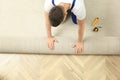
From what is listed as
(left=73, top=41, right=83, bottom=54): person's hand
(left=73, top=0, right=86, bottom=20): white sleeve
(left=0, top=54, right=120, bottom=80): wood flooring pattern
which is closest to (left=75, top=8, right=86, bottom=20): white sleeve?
(left=73, top=0, right=86, bottom=20): white sleeve

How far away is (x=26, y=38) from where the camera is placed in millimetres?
1274

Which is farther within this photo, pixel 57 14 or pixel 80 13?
pixel 80 13

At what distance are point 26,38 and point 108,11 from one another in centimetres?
52

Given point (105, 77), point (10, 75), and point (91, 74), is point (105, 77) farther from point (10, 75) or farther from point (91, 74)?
point (10, 75)

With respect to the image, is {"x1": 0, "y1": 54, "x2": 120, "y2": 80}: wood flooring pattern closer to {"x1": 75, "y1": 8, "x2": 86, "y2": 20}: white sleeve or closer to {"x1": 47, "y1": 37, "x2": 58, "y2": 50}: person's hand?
{"x1": 47, "y1": 37, "x2": 58, "y2": 50}: person's hand

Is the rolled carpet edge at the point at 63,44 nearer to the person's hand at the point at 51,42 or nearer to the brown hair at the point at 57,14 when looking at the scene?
the person's hand at the point at 51,42

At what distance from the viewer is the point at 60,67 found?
1367 millimetres

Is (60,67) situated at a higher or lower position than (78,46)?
lower

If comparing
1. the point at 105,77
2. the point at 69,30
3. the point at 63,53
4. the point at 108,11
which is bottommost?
the point at 105,77

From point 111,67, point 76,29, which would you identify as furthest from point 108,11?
point 111,67

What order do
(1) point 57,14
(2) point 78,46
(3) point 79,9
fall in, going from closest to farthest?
(1) point 57,14 → (3) point 79,9 → (2) point 78,46

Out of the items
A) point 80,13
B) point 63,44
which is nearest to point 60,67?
point 63,44

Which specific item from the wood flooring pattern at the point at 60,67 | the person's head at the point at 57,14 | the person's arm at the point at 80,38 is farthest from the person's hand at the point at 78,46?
the person's head at the point at 57,14

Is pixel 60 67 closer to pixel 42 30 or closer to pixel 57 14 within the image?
pixel 42 30
